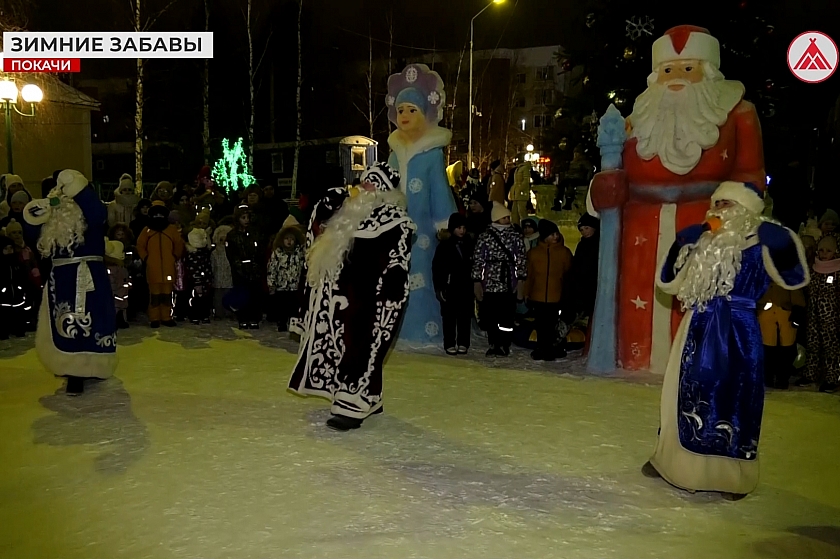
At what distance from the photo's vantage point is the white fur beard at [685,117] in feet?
23.2

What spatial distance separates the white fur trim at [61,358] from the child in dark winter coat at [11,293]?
286 centimetres

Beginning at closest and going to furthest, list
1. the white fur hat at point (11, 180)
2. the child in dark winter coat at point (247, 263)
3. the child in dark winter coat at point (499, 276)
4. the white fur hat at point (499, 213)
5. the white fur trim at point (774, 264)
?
the white fur trim at point (774, 264), the child in dark winter coat at point (499, 276), the white fur hat at point (499, 213), the child in dark winter coat at point (247, 263), the white fur hat at point (11, 180)

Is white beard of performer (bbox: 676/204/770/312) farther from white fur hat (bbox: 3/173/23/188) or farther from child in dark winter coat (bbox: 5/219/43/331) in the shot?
white fur hat (bbox: 3/173/23/188)

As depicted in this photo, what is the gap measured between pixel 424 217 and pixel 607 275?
2.36m

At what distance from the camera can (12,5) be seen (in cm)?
1667

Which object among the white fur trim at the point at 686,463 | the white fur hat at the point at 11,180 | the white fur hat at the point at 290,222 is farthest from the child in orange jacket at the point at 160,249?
the white fur trim at the point at 686,463

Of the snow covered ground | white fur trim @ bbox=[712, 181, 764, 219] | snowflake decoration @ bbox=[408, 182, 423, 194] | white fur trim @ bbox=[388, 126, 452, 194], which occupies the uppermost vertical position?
white fur trim @ bbox=[388, 126, 452, 194]

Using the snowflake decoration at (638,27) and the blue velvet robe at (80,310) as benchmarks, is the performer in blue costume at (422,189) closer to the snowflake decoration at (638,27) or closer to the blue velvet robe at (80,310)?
the snowflake decoration at (638,27)

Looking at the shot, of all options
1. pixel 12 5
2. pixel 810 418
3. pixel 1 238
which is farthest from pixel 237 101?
pixel 810 418

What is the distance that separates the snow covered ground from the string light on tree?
20.6m

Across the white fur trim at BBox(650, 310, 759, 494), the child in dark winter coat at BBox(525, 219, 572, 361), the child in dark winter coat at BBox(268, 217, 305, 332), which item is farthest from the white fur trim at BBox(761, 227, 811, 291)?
the child in dark winter coat at BBox(268, 217, 305, 332)

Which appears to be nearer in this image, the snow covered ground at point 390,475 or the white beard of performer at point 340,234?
the snow covered ground at point 390,475

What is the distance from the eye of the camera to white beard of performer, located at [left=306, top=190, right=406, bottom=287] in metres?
5.86

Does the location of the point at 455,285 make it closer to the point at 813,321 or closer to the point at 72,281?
the point at 813,321
